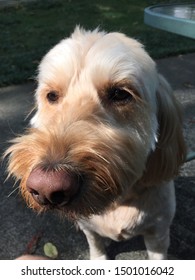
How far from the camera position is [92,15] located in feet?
32.0

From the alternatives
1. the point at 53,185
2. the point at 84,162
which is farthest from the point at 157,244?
the point at 53,185

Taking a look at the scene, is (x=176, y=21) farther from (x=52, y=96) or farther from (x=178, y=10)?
(x=52, y=96)

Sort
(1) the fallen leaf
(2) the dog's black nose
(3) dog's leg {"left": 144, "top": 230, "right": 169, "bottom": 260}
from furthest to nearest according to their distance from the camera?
(1) the fallen leaf → (3) dog's leg {"left": 144, "top": 230, "right": 169, "bottom": 260} → (2) the dog's black nose

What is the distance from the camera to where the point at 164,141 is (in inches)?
92.3

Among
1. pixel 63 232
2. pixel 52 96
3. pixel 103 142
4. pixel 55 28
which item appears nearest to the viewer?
pixel 103 142

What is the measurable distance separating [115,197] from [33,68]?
4655mm

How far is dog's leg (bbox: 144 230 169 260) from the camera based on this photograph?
2635 millimetres

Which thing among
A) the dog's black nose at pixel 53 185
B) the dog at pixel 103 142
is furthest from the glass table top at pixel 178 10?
the dog's black nose at pixel 53 185

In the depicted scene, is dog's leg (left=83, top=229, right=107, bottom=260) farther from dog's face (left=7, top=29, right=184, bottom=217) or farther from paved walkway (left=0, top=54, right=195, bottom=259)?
dog's face (left=7, top=29, right=184, bottom=217)

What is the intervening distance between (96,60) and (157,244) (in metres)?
1.30

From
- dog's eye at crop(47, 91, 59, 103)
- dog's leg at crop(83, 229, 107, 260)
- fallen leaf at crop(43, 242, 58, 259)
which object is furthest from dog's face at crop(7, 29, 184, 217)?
fallen leaf at crop(43, 242, 58, 259)

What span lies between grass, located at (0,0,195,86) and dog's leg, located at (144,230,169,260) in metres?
3.83
